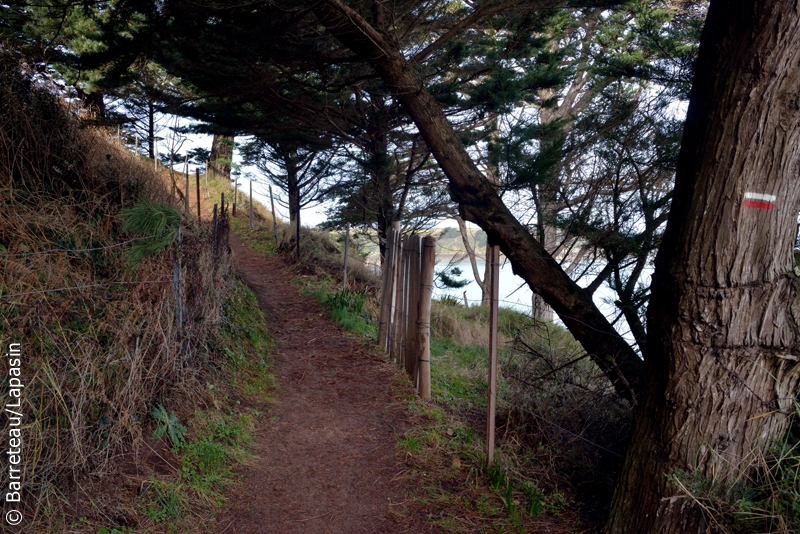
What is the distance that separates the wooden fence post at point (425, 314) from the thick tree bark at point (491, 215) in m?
0.68

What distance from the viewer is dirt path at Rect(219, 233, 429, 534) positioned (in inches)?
138

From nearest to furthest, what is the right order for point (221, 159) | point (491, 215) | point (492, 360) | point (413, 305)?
1. point (492, 360)
2. point (491, 215)
3. point (413, 305)
4. point (221, 159)

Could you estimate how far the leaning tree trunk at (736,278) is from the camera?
8.62 feet

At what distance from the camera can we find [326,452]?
448 cm

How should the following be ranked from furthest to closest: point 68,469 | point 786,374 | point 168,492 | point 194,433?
1. point 194,433
2. point 168,492
3. point 68,469
4. point 786,374

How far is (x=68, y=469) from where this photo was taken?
298 cm

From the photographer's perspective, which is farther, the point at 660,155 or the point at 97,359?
the point at 660,155

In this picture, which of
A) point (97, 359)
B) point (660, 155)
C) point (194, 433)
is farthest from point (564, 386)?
point (97, 359)

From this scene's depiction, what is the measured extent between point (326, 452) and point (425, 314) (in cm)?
189

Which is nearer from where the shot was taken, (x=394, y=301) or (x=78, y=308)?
(x=78, y=308)

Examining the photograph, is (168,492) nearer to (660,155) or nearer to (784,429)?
(784,429)

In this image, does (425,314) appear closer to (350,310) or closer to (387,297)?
(387,297)

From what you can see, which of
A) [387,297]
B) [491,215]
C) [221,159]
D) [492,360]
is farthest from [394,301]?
[221,159]

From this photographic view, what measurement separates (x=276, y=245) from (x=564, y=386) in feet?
37.8
